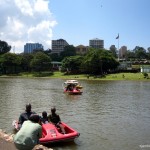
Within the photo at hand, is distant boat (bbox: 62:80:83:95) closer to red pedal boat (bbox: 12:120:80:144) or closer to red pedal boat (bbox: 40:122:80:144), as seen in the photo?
red pedal boat (bbox: 12:120:80:144)

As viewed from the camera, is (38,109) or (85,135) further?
(38,109)

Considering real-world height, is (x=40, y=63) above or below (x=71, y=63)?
above

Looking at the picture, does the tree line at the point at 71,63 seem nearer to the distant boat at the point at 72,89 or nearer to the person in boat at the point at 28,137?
the distant boat at the point at 72,89

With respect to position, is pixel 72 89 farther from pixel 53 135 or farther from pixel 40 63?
pixel 40 63

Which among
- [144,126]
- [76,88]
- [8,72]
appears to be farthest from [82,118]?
[8,72]

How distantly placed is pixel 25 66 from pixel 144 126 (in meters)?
140

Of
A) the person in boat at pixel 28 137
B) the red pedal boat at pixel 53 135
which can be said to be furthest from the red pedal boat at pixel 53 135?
the person in boat at pixel 28 137

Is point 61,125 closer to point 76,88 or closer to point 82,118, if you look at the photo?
point 82,118

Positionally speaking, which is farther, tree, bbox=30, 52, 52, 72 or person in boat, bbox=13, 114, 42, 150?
tree, bbox=30, 52, 52, 72

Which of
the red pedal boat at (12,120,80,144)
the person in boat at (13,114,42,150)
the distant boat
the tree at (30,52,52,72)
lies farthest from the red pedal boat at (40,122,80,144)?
the tree at (30,52,52,72)

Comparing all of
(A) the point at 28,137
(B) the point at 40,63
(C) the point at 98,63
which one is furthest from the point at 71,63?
(A) the point at 28,137

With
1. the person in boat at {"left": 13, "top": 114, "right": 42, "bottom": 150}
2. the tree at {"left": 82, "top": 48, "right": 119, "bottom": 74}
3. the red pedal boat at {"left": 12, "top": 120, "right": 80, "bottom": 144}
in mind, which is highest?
the tree at {"left": 82, "top": 48, "right": 119, "bottom": 74}

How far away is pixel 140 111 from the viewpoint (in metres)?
36.0

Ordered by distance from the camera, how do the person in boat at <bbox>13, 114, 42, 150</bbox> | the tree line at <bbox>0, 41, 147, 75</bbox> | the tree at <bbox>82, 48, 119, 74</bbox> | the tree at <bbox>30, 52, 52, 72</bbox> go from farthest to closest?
1. the tree at <bbox>30, 52, 52, 72</bbox>
2. the tree line at <bbox>0, 41, 147, 75</bbox>
3. the tree at <bbox>82, 48, 119, 74</bbox>
4. the person in boat at <bbox>13, 114, 42, 150</bbox>
